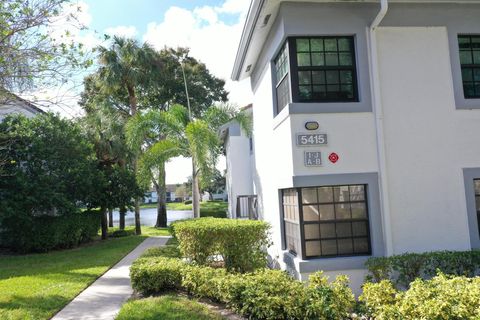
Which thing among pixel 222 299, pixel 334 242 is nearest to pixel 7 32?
pixel 222 299

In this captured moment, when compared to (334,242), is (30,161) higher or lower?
higher

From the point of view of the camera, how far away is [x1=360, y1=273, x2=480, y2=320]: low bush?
4.50 meters

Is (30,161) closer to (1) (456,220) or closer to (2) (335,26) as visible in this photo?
(2) (335,26)

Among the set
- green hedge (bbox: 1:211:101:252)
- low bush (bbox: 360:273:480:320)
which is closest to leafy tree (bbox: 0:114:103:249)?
green hedge (bbox: 1:211:101:252)

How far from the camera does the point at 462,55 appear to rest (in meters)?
8.12

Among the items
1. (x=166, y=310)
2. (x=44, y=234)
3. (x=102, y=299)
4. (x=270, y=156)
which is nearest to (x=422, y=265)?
(x=270, y=156)

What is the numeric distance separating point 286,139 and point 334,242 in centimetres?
221

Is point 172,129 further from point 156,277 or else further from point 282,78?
point 156,277

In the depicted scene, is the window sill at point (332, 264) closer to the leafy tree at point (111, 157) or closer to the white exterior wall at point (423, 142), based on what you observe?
the white exterior wall at point (423, 142)

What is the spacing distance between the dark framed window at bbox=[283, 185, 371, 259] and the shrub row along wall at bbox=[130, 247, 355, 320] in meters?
1.30

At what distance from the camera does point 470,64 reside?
26.6 ft

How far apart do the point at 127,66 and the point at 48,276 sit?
14.6m

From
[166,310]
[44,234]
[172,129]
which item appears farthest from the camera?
[172,129]

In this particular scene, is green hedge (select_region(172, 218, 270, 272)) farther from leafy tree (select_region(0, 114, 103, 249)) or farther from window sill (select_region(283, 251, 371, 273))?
leafy tree (select_region(0, 114, 103, 249))
